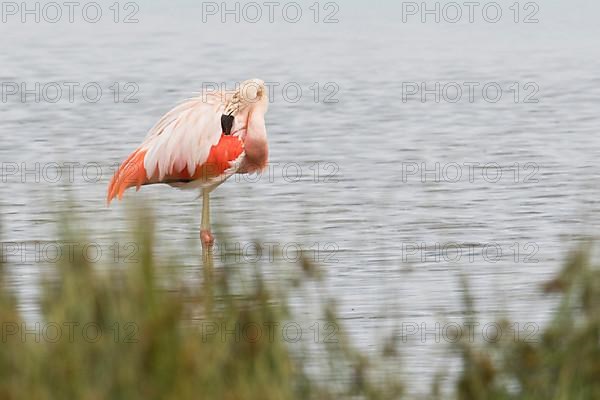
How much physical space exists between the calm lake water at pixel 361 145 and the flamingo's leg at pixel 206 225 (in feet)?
0.21

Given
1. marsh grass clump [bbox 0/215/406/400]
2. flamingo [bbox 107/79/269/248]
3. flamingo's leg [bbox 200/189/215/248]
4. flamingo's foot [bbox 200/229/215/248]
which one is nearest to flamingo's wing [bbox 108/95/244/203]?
flamingo [bbox 107/79/269/248]

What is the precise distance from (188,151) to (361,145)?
328 cm

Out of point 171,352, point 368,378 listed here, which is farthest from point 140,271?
→ point 368,378

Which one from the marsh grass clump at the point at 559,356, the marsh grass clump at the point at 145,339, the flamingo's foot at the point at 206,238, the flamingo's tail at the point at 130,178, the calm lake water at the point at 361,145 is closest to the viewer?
the marsh grass clump at the point at 145,339

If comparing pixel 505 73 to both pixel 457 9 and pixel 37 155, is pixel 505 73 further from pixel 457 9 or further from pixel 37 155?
pixel 37 155

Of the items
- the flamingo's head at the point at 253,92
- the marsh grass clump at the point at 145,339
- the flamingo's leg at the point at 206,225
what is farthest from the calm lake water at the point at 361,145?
the flamingo's head at the point at 253,92

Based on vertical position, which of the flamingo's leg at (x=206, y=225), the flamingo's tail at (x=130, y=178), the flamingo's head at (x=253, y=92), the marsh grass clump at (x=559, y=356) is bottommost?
the marsh grass clump at (x=559, y=356)

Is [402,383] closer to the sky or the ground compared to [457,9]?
closer to the ground

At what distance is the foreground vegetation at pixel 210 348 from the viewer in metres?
4.54

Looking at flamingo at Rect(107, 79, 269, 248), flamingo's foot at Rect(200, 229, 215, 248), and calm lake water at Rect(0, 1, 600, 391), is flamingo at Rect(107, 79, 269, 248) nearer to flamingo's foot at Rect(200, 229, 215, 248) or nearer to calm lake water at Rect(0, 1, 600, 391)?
flamingo's foot at Rect(200, 229, 215, 248)

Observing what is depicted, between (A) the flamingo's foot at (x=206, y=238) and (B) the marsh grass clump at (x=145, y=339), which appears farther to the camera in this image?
(A) the flamingo's foot at (x=206, y=238)

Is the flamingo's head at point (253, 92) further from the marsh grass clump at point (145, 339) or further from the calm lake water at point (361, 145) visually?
the marsh grass clump at point (145, 339)

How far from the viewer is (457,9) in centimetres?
2178

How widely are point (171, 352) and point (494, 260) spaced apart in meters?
4.73
